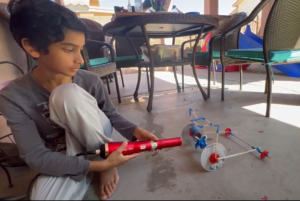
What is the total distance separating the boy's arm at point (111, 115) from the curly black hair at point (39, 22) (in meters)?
0.28

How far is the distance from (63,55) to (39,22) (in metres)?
0.13

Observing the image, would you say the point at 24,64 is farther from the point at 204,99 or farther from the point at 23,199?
the point at 204,99

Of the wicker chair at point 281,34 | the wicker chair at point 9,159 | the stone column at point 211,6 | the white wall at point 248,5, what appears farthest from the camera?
the white wall at point 248,5

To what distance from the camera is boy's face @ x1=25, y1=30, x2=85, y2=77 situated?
66 centimetres

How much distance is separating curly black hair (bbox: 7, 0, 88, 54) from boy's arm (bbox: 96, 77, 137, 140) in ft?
0.92

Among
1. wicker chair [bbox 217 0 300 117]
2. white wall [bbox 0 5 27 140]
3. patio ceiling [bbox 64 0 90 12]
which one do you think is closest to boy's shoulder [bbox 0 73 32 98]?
white wall [bbox 0 5 27 140]

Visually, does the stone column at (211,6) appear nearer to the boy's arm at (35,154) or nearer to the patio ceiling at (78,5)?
the patio ceiling at (78,5)

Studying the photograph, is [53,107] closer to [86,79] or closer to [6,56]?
[86,79]

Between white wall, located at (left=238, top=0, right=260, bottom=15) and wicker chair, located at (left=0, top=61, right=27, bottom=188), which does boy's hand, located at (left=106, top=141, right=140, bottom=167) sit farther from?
white wall, located at (left=238, top=0, right=260, bottom=15)

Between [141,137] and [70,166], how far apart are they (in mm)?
310

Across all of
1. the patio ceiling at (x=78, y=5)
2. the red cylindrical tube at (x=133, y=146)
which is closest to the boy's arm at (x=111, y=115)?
the red cylindrical tube at (x=133, y=146)

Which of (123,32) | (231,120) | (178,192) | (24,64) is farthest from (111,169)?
(123,32)

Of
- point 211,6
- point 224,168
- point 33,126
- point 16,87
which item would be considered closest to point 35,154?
point 33,126

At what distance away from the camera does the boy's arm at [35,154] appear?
0.63m
